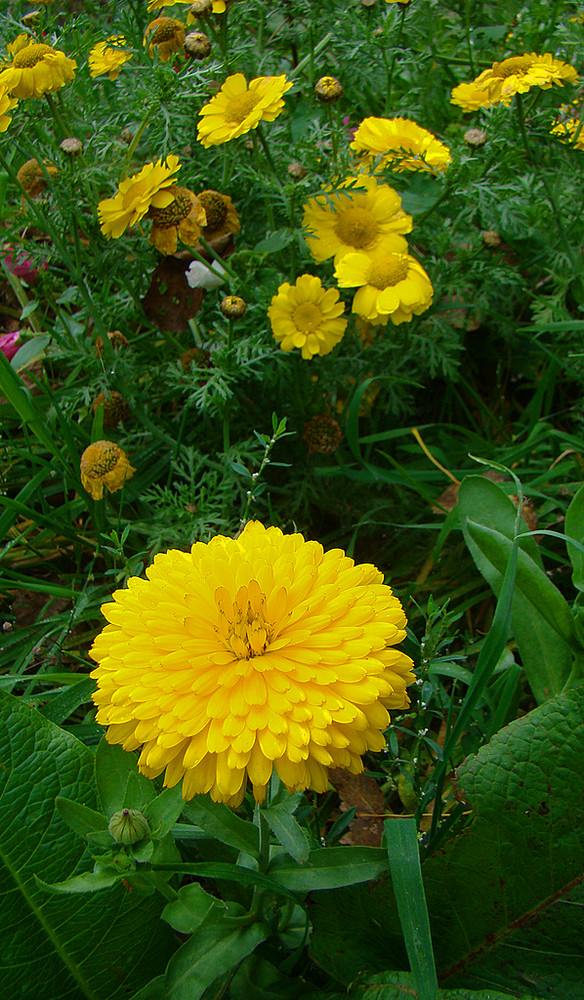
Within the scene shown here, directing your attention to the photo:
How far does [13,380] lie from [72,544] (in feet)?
1.44

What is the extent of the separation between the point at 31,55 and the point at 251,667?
1.32m

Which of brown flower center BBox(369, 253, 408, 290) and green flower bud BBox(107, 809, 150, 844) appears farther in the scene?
brown flower center BBox(369, 253, 408, 290)

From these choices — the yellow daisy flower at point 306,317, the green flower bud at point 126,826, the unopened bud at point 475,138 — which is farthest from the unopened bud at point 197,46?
the green flower bud at point 126,826

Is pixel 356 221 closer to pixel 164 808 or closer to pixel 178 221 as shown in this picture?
pixel 178 221

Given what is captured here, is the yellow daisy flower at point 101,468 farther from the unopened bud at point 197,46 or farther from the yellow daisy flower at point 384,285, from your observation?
the unopened bud at point 197,46

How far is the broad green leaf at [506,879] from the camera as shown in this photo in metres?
1.00

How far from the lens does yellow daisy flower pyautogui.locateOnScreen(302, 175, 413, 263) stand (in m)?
1.73

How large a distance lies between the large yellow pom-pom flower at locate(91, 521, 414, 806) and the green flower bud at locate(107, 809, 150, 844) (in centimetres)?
5

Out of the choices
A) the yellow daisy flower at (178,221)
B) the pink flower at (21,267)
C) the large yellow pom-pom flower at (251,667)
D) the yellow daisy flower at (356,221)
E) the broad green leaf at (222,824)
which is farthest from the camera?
the pink flower at (21,267)

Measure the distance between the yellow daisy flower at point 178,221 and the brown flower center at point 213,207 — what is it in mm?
113

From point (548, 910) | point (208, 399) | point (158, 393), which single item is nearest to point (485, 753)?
point (548, 910)

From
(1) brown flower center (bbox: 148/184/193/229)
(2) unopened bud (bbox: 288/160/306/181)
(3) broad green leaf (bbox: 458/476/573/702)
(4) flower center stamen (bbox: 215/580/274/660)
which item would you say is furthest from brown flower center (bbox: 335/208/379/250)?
(4) flower center stamen (bbox: 215/580/274/660)

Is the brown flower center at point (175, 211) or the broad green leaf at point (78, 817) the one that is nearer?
the broad green leaf at point (78, 817)

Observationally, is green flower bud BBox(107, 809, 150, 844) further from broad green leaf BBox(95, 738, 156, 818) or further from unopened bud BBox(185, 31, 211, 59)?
unopened bud BBox(185, 31, 211, 59)
